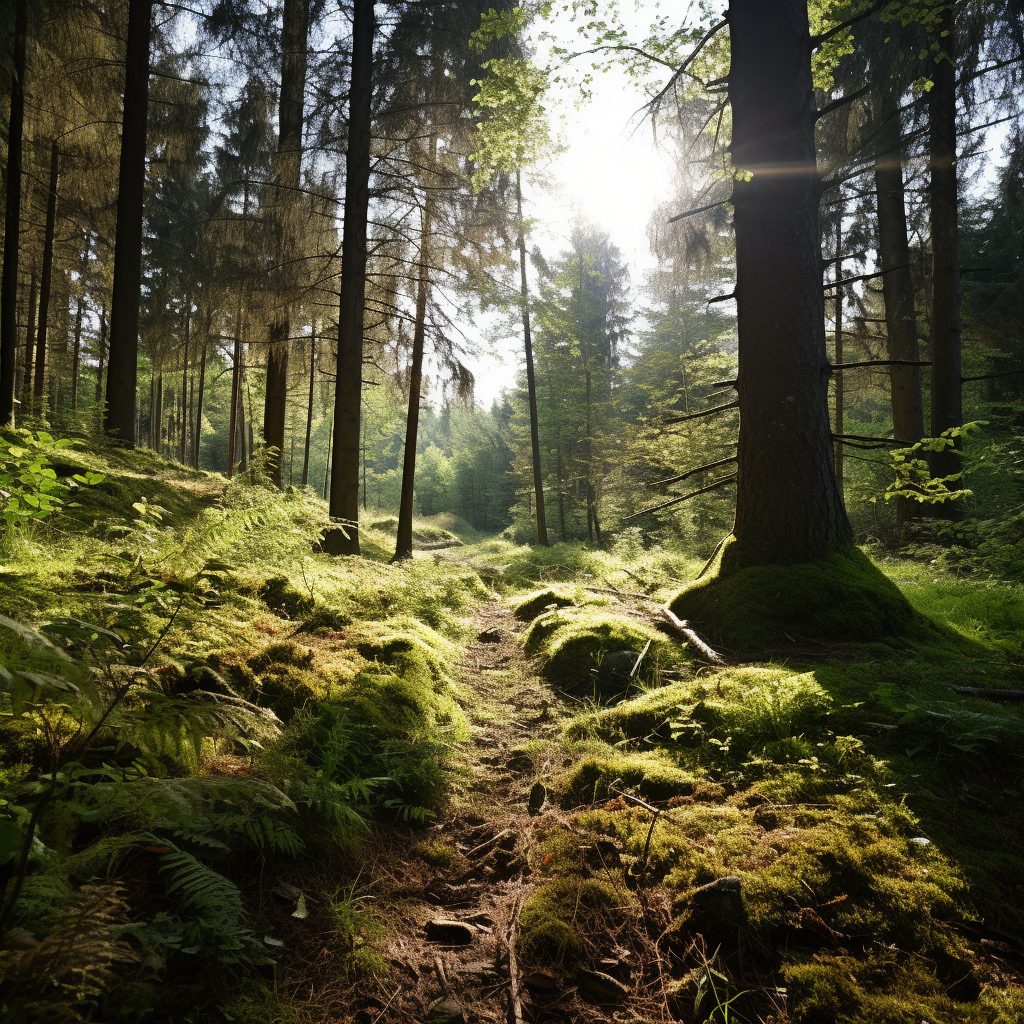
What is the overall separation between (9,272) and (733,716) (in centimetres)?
1201

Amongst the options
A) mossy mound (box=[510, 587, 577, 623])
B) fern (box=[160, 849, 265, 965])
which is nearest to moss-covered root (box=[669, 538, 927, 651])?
mossy mound (box=[510, 587, 577, 623])

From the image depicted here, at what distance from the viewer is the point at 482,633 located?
22.1 feet

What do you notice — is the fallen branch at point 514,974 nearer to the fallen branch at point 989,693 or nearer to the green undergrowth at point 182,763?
the green undergrowth at point 182,763

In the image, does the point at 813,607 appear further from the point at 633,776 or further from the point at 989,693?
the point at 633,776

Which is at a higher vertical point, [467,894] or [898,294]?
[898,294]

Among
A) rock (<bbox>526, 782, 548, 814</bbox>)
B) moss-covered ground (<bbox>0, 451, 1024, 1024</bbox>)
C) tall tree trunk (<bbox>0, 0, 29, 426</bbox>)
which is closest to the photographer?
moss-covered ground (<bbox>0, 451, 1024, 1024</bbox>)

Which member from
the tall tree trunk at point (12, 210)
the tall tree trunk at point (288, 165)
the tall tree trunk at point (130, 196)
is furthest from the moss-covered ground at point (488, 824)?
the tall tree trunk at point (130, 196)

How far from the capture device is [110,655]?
2.33 meters

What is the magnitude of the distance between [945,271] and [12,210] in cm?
1630

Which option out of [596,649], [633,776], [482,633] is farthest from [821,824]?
[482,633]

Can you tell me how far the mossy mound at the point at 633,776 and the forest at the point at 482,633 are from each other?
2 centimetres

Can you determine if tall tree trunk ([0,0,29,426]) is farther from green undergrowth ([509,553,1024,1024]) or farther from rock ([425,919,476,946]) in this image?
green undergrowth ([509,553,1024,1024])

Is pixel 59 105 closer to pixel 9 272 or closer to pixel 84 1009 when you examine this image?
pixel 9 272

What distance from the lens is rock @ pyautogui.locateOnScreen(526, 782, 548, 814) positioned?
9.06ft
